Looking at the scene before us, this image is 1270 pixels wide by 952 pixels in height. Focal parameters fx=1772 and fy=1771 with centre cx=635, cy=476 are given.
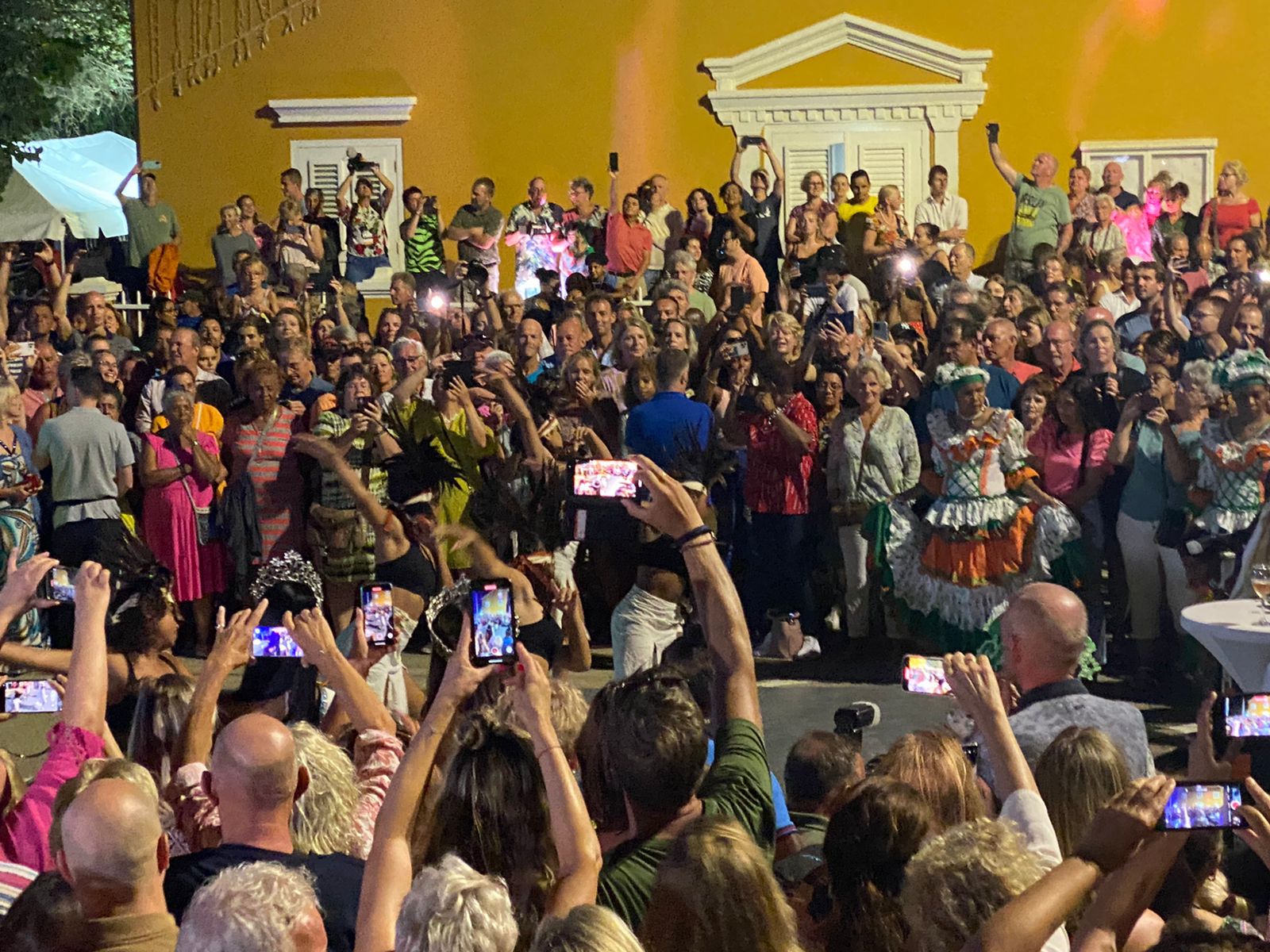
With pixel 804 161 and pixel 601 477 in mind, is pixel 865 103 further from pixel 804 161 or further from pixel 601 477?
pixel 601 477

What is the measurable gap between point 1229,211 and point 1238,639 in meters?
10.6

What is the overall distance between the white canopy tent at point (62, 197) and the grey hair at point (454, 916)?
18.6m

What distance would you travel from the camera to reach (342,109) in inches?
787

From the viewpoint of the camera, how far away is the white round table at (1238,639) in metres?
6.32

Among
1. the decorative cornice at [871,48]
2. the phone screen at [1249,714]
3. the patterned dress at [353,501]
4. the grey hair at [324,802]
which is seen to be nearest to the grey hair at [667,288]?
the patterned dress at [353,501]

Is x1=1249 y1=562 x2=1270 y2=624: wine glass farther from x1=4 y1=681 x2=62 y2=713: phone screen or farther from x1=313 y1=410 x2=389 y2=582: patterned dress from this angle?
x1=313 y1=410 x2=389 y2=582: patterned dress

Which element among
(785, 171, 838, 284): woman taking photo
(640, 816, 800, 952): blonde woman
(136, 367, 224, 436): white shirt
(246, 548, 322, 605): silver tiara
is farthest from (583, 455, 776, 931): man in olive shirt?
Result: (785, 171, 838, 284): woman taking photo

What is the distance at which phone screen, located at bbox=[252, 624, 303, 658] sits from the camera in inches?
197

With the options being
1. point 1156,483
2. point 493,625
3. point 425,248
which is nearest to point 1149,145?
point 425,248

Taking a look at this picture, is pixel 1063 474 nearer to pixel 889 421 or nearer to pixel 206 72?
pixel 889 421

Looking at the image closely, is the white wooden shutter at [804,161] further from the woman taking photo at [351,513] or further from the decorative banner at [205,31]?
the woman taking photo at [351,513]

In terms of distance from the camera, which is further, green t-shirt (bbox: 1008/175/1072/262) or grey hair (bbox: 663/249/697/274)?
green t-shirt (bbox: 1008/175/1072/262)

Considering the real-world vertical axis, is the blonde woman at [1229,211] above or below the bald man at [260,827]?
above

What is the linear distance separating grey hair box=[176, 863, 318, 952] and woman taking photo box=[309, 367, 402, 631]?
6053 mm
